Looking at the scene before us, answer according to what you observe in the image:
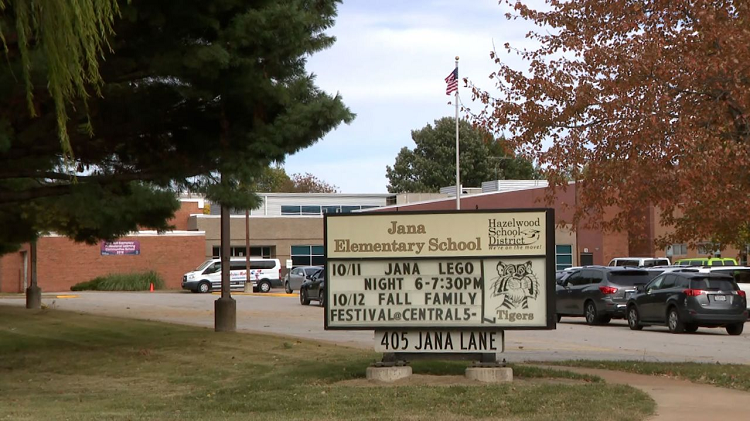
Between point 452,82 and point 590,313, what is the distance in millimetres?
13647

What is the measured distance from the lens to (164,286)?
62.0 meters

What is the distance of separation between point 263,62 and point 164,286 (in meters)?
48.4

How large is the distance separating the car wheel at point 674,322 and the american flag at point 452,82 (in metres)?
16.0

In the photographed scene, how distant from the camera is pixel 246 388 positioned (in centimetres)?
1287

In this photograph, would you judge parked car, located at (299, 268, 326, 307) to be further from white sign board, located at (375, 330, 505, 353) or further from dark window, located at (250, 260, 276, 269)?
white sign board, located at (375, 330, 505, 353)

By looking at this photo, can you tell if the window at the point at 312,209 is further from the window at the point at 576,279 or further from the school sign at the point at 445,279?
the school sign at the point at 445,279

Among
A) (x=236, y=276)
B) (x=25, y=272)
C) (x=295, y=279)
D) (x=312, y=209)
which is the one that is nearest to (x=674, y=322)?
(x=295, y=279)

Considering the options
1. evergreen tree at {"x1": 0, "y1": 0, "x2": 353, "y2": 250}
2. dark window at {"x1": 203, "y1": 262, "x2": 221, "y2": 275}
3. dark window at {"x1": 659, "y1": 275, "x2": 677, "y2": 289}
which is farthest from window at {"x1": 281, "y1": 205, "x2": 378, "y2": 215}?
evergreen tree at {"x1": 0, "y1": 0, "x2": 353, "y2": 250}

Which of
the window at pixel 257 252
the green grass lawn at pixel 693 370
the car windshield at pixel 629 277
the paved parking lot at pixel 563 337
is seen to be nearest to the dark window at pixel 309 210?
the window at pixel 257 252

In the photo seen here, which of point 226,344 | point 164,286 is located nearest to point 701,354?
point 226,344

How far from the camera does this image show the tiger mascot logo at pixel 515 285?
12633mm

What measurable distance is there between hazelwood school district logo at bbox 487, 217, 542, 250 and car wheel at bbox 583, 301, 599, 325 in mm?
17068

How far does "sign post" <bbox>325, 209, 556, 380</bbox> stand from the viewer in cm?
1266

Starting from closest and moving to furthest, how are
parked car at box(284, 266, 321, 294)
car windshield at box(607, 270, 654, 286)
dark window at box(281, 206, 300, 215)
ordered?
car windshield at box(607, 270, 654, 286), parked car at box(284, 266, 321, 294), dark window at box(281, 206, 300, 215)
